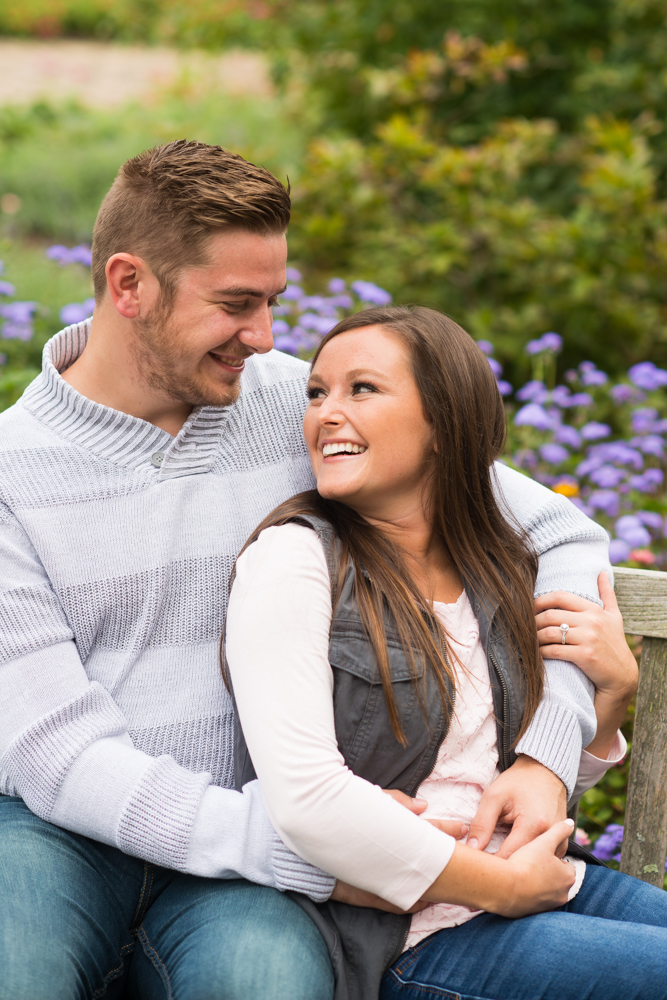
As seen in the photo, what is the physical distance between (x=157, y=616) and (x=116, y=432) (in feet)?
1.22

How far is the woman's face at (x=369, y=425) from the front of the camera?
1761 mm

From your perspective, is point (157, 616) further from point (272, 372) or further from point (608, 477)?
point (608, 477)

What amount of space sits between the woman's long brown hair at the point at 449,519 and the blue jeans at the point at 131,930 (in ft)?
1.56

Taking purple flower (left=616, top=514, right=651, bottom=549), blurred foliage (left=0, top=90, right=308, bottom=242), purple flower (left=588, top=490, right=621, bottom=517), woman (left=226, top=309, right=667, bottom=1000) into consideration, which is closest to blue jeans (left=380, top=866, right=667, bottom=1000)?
woman (left=226, top=309, right=667, bottom=1000)

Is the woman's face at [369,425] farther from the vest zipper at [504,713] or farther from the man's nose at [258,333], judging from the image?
the vest zipper at [504,713]

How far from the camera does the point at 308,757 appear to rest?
148cm

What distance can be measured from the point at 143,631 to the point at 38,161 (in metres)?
6.35

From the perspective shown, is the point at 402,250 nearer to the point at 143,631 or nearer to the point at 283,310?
the point at 283,310

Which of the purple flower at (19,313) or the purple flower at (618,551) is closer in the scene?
the purple flower at (618,551)

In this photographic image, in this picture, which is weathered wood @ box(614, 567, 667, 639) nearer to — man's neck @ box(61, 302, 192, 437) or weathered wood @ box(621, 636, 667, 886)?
weathered wood @ box(621, 636, 667, 886)

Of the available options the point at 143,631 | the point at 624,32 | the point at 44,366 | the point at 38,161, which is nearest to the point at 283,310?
the point at 44,366

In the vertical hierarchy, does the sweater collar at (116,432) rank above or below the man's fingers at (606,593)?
above

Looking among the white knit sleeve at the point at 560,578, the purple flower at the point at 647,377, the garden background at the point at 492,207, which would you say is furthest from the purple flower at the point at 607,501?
the white knit sleeve at the point at 560,578

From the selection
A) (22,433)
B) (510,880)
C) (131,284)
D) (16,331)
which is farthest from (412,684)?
(16,331)
